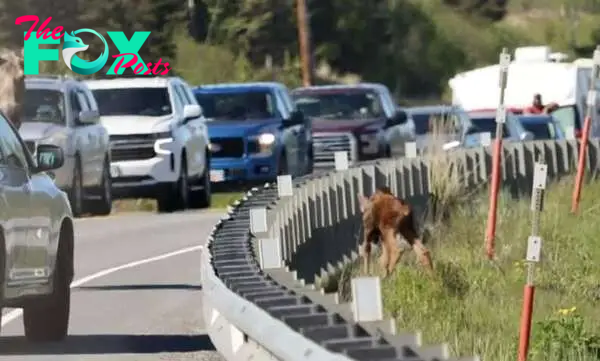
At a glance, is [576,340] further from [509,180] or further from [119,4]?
[119,4]

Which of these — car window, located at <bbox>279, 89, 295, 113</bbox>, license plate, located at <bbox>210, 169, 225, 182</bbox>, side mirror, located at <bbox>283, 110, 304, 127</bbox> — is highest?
car window, located at <bbox>279, 89, 295, 113</bbox>

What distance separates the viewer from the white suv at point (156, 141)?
93.3ft

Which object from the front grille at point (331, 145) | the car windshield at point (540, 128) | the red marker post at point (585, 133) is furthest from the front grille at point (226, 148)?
the red marker post at point (585, 133)

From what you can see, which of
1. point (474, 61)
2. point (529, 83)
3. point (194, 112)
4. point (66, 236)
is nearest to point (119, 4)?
point (529, 83)

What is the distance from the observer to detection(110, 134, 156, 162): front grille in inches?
1121

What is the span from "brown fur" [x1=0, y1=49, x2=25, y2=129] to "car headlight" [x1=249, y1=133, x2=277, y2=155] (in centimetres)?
666

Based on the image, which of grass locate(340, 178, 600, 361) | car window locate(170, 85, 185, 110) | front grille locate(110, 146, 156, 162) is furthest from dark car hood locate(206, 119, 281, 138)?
grass locate(340, 178, 600, 361)

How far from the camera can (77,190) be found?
2556 centimetres

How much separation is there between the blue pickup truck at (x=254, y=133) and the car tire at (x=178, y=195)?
2.25m

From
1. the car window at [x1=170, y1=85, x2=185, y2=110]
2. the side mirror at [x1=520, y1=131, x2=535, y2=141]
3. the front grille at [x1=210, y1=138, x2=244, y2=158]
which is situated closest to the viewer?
the car window at [x1=170, y1=85, x2=185, y2=110]

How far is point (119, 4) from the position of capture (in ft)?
207

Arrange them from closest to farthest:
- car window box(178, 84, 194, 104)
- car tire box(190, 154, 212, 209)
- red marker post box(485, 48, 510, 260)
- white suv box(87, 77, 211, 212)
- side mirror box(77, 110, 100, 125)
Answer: red marker post box(485, 48, 510, 260) → side mirror box(77, 110, 100, 125) → white suv box(87, 77, 211, 212) → car window box(178, 84, 194, 104) → car tire box(190, 154, 212, 209)

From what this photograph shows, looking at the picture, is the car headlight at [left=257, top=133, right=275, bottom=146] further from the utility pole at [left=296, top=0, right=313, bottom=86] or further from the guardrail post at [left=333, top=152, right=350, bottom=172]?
the utility pole at [left=296, top=0, right=313, bottom=86]

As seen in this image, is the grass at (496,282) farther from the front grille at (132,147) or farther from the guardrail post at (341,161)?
the front grille at (132,147)
